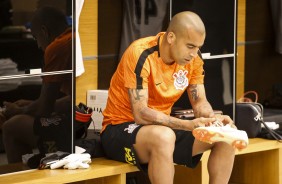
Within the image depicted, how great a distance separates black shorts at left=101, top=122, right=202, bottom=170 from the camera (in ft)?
15.8

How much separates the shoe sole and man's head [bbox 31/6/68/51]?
0.88 metres

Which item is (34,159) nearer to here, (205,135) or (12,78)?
(12,78)

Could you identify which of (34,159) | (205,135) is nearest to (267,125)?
(205,135)

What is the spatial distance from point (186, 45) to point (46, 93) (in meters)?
0.77

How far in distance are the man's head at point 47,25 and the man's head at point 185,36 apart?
0.58m

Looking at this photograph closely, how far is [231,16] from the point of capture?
5.68 meters

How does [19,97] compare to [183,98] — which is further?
[183,98]

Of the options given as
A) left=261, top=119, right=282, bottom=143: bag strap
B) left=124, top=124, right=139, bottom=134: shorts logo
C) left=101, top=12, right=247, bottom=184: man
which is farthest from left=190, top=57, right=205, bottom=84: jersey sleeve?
left=261, top=119, right=282, bottom=143: bag strap

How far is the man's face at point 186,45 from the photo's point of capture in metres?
4.78

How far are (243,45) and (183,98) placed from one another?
1.27 m

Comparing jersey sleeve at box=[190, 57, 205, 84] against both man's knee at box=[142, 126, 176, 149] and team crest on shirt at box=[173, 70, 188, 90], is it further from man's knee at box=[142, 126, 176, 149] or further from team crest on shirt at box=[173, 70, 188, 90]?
A: man's knee at box=[142, 126, 176, 149]

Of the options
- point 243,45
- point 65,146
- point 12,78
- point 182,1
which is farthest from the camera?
point 243,45

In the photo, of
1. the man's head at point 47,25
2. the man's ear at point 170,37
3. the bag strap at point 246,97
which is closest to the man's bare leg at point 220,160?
the man's ear at point 170,37

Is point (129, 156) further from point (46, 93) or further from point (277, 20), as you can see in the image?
point (277, 20)
